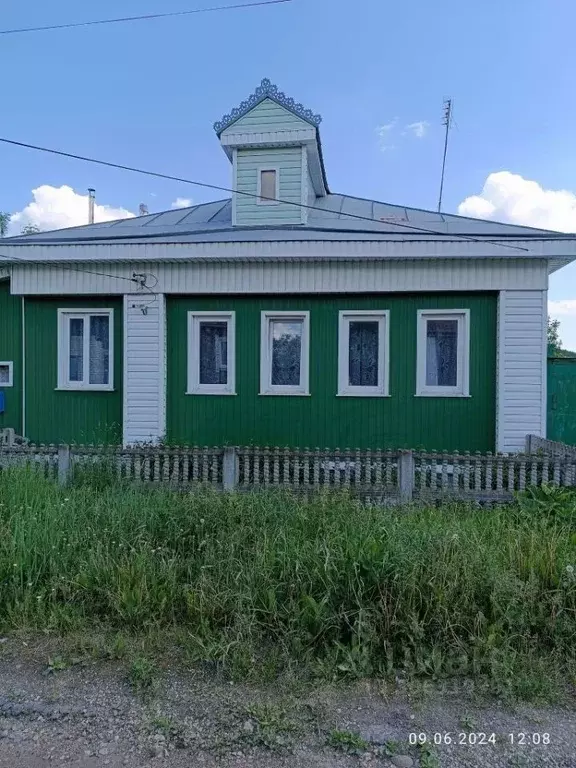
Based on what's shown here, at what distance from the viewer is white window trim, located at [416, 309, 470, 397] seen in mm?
7668

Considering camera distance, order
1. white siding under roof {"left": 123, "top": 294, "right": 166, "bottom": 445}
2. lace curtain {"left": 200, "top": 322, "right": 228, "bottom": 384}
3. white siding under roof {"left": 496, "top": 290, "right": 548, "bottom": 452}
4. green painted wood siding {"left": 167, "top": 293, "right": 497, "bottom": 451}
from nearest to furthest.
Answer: white siding under roof {"left": 496, "top": 290, "right": 548, "bottom": 452}, green painted wood siding {"left": 167, "top": 293, "right": 497, "bottom": 451}, white siding under roof {"left": 123, "top": 294, "right": 166, "bottom": 445}, lace curtain {"left": 200, "top": 322, "right": 228, "bottom": 384}

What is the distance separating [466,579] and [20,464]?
5119 millimetres

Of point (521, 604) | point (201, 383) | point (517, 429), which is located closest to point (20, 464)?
point (201, 383)

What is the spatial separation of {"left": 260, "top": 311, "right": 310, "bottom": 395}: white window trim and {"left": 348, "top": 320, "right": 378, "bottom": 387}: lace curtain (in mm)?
722

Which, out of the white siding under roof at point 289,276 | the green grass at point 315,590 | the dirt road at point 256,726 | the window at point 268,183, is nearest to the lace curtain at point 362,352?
the white siding under roof at point 289,276

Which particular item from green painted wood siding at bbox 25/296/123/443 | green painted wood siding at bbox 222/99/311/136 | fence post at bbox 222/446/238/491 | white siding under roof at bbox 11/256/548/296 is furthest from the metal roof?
fence post at bbox 222/446/238/491

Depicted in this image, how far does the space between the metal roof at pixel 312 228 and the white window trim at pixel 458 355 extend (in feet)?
3.90

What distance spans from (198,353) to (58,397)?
2.58 m

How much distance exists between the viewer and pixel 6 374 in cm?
869

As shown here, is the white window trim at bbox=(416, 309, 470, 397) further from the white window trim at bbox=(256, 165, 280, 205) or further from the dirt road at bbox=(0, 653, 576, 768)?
the dirt road at bbox=(0, 653, 576, 768)

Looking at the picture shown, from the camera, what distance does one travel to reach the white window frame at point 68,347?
27.3 ft

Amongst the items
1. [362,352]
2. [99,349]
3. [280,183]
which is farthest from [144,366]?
[280,183]

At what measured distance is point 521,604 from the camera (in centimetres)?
303

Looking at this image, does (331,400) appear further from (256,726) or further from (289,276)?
(256,726)
